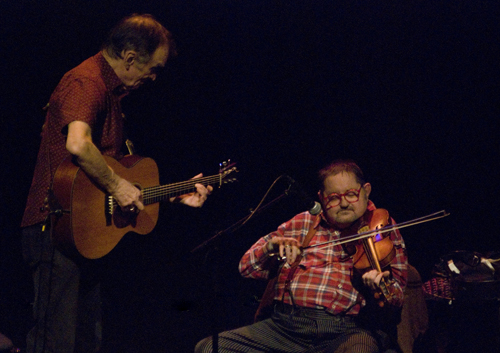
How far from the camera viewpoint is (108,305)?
361cm

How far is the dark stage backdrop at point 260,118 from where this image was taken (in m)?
3.58

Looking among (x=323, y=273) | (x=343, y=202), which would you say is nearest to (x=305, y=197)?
(x=343, y=202)

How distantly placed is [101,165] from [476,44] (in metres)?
2.98

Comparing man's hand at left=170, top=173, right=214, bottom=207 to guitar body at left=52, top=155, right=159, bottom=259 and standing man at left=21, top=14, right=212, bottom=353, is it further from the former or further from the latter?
standing man at left=21, top=14, right=212, bottom=353

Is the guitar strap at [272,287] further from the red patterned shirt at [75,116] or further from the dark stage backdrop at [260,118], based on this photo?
the red patterned shirt at [75,116]

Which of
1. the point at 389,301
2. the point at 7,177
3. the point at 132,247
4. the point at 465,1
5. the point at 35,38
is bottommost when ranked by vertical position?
the point at 389,301

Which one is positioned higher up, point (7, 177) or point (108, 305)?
point (7, 177)

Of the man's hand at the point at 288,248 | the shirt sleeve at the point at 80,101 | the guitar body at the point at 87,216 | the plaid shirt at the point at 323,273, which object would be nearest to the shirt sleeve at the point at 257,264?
the plaid shirt at the point at 323,273

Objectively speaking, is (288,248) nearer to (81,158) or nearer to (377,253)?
(377,253)

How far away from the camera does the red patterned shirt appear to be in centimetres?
224

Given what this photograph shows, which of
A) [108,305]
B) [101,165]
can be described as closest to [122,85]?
[101,165]

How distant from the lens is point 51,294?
87.4 inches

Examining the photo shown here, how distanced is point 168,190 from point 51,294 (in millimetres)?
879

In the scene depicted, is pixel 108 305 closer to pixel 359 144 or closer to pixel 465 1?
pixel 359 144
